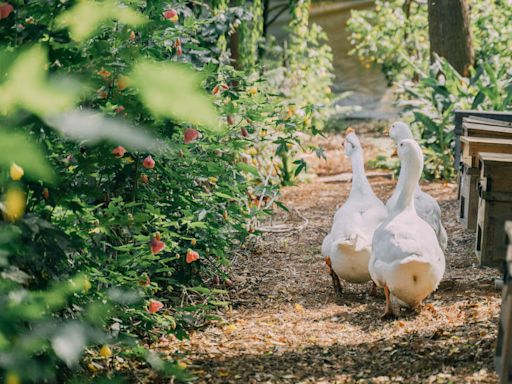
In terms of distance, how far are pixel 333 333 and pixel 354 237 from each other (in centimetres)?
63

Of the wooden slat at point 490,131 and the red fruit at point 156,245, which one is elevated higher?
the wooden slat at point 490,131

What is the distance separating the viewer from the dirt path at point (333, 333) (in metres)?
3.24

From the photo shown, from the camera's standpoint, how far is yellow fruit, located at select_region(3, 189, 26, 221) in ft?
6.40

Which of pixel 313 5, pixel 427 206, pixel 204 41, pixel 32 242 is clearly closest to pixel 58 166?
pixel 32 242

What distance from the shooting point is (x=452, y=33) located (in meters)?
8.96

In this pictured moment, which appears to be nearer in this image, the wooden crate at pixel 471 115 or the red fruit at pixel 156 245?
the red fruit at pixel 156 245

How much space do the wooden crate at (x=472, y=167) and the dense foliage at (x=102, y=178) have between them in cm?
97

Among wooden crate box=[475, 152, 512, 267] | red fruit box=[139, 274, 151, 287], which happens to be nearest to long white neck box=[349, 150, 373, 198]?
wooden crate box=[475, 152, 512, 267]

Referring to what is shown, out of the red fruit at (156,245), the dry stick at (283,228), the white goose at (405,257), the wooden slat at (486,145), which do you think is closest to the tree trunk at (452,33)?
the dry stick at (283,228)

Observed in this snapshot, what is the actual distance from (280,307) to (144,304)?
1.29m

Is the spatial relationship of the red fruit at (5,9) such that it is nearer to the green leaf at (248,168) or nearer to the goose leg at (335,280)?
the green leaf at (248,168)

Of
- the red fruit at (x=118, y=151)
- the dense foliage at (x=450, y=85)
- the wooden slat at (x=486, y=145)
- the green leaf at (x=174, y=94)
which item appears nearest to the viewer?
the green leaf at (x=174, y=94)

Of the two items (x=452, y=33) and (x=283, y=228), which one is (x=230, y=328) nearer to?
(x=283, y=228)

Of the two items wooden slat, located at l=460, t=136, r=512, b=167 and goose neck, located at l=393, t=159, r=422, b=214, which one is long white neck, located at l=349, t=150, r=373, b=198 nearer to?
goose neck, located at l=393, t=159, r=422, b=214
